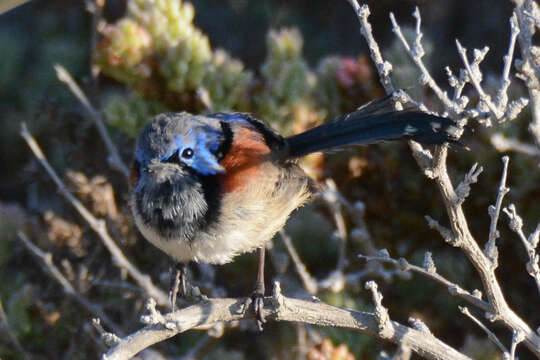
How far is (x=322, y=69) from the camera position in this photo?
4.29 m

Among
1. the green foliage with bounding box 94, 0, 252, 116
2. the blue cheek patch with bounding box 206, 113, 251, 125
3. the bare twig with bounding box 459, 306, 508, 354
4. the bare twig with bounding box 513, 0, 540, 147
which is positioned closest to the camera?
the bare twig with bounding box 513, 0, 540, 147

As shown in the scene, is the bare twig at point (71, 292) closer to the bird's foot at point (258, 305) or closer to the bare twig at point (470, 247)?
the bird's foot at point (258, 305)

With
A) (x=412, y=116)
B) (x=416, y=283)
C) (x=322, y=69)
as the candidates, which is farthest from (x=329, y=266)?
(x=412, y=116)

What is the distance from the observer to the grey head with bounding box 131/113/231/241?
2.69 metres

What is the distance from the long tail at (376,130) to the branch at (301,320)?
61 centimetres

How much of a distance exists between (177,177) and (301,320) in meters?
0.71

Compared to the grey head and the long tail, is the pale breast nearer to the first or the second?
the grey head

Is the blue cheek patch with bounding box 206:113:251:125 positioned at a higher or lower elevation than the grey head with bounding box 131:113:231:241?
higher

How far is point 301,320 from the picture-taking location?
8.20ft

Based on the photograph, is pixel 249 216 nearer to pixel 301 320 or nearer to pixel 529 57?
pixel 301 320

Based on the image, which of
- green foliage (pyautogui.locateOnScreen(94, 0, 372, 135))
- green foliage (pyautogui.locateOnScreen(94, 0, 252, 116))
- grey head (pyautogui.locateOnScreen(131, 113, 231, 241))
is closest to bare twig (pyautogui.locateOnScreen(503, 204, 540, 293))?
grey head (pyautogui.locateOnScreen(131, 113, 231, 241))

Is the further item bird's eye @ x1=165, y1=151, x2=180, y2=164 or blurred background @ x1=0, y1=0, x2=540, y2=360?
blurred background @ x1=0, y1=0, x2=540, y2=360

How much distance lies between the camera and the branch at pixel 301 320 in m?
2.36

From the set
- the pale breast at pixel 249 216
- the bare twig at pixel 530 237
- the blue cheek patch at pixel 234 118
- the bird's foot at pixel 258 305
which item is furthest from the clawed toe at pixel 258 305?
the bare twig at pixel 530 237
